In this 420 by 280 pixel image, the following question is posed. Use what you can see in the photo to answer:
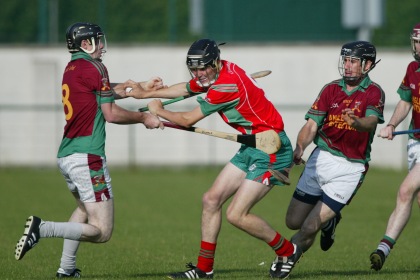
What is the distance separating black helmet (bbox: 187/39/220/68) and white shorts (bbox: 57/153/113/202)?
121cm

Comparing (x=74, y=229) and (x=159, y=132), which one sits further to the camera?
(x=159, y=132)

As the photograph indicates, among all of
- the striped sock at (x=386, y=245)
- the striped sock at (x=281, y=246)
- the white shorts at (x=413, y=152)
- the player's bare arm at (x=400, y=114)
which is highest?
the player's bare arm at (x=400, y=114)

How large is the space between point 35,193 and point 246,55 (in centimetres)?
844

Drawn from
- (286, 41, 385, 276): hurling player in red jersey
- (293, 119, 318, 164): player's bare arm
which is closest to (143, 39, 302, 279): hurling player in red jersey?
(293, 119, 318, 164): player's bare arm

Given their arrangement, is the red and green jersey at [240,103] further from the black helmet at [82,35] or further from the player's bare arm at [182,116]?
the black helmet at [82,35]

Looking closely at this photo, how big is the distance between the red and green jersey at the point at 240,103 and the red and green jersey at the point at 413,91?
5.51 feet

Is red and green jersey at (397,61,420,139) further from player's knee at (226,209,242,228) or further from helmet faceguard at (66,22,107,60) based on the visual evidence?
helmet faceguard at (66,22,107,60)

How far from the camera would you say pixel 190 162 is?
25.5 m

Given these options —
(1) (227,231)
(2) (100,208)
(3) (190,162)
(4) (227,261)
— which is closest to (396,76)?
(3) (190,162)

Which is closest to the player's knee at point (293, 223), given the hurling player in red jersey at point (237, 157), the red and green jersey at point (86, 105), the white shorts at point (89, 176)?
the hurling player in red jersey at point (237, 157)

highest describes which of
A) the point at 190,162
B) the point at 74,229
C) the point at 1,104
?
the point at 74,229

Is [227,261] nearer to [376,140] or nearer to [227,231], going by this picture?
[227,231]

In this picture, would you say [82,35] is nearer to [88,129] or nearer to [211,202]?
[88,129]

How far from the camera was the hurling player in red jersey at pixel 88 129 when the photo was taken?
8516 mm
